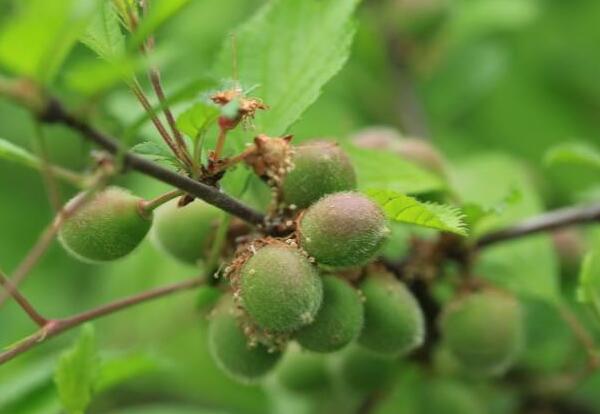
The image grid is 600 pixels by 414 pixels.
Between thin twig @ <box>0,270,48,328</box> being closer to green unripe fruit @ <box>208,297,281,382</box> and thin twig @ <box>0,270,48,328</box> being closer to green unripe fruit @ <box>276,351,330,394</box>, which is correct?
green unripe fruit @ <box>208,297,281,382</box>

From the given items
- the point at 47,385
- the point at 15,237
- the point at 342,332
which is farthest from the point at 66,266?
the point at 342,332

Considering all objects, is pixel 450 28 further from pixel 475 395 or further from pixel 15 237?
pixel 15 237

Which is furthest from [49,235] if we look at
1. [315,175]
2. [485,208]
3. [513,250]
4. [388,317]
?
[513,250]

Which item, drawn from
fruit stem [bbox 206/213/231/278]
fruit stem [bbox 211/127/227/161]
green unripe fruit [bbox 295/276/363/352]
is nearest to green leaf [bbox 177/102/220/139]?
fruit stem [bbox 211/127/227/161]

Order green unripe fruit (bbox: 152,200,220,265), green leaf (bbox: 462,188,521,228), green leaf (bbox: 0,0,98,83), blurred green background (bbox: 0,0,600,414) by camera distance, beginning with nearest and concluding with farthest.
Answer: green leaf (bbox: 0,0,98,83), green unripe fruit (bbox: 152,200,220,265), green leaf (bbox: 462,188,521,228), blurred green background (bbox: 0,0,600,414)

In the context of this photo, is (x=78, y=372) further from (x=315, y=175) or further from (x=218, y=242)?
(x=315, y=175)

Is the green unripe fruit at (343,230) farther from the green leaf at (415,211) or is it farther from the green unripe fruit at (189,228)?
the green unripe fruit at (189,228)
